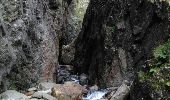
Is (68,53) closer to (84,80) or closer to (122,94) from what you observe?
(84,80)

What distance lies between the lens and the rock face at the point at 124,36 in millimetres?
16119

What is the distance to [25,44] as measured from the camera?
17.8 metres

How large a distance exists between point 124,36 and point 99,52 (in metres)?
3.72

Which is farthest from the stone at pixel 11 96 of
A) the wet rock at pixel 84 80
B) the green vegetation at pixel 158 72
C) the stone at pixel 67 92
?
the wet rock at pixel 84 80

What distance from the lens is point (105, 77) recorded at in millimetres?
19922

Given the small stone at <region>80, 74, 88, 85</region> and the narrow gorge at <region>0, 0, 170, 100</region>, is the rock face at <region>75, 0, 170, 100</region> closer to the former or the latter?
the narrow gorge at <region>0, 0, 170, 100</region>

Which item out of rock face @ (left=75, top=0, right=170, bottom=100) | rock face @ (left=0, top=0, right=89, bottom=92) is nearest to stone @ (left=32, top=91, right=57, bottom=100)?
rock face @ (left=0, top=0, right=89, bottom=92)

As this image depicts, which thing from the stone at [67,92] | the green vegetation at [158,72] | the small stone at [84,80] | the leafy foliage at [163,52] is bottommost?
the small stone at [84,80]

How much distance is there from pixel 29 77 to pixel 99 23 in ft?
27.1

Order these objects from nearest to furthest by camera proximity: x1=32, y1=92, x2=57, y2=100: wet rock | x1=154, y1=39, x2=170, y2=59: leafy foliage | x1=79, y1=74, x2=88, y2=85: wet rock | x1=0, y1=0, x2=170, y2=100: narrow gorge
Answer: x1=154, y1=39, x2=170, y2=59: leafy foliage
x1=0, y1=0, x2=170, y2=100: narrow gorge
x1=32, y1=92, x2=57, y2=100: wet rock
x1=79, y1=74, x2=88, y2=85: wet rock

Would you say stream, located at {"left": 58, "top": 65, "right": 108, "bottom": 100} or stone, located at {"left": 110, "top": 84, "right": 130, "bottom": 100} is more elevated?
stone, located at {"left": 110, "top": 84, "right": 130, "bottom": 100}

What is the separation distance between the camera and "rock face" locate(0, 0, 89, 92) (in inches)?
601

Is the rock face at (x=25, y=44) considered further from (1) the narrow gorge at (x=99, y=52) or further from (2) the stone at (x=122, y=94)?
(2) the stone at (x=122, y=94)

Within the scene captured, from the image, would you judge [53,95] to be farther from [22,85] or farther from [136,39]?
[136,39]
